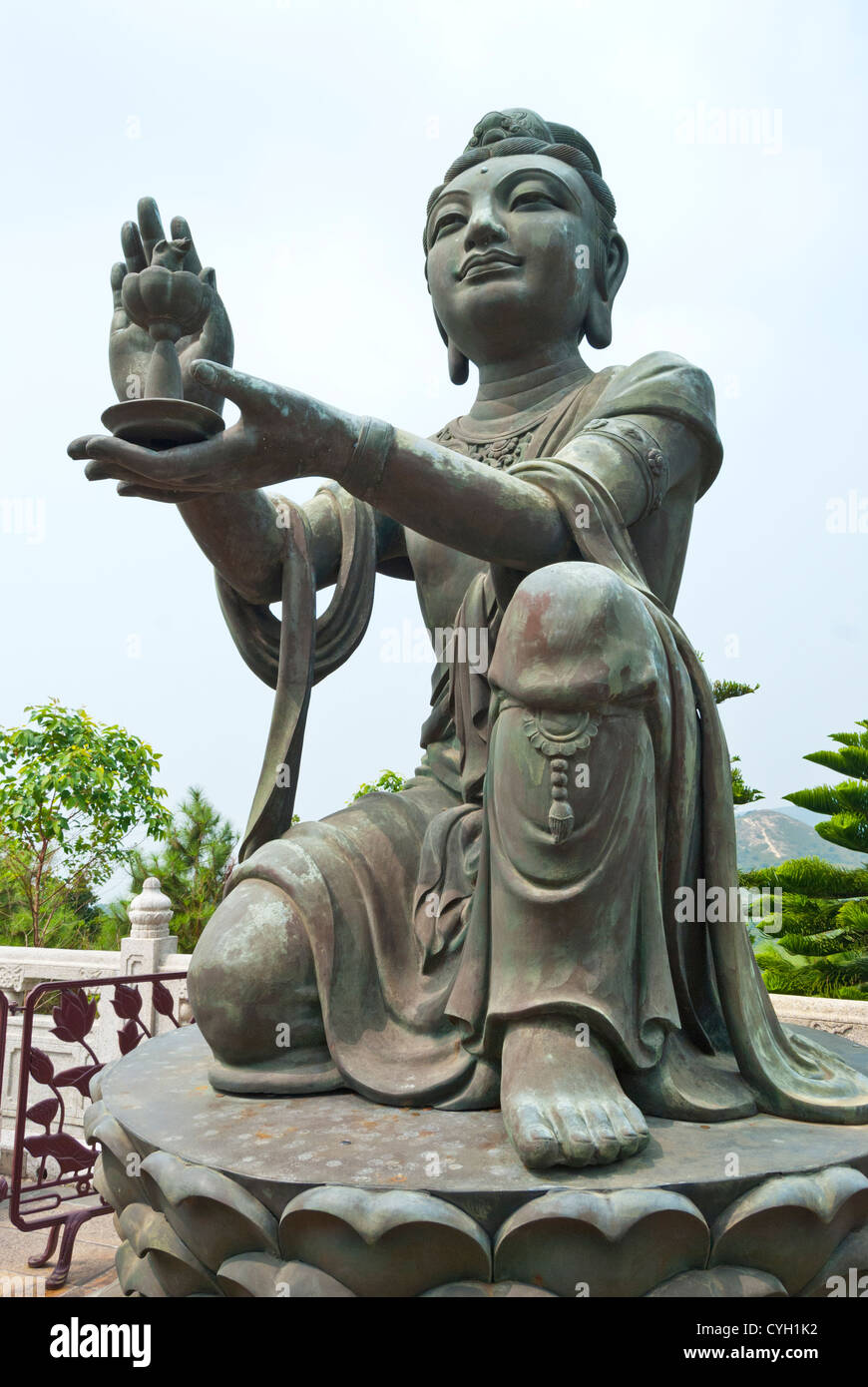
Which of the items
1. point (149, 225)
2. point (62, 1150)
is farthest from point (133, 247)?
point (62, 1150)

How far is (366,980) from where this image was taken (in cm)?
264

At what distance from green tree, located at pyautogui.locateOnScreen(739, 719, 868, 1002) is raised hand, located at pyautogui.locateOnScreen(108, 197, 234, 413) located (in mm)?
6118

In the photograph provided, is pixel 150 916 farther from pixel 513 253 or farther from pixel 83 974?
pixel 513 253

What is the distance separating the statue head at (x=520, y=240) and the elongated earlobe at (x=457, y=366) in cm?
15

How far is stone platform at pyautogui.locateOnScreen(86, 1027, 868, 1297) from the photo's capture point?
1.87 meters

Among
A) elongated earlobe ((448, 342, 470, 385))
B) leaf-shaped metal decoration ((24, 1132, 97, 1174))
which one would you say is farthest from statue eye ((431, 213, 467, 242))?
leaf-shaped metal decoration ((24, 1132, 97, 1174))

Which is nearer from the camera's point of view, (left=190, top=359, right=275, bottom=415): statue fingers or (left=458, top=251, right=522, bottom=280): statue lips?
(left=190, top=359, right=275, bottom=415): statue fingers

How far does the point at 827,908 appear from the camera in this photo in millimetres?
7852

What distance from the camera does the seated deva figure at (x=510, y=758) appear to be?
7.36 feet

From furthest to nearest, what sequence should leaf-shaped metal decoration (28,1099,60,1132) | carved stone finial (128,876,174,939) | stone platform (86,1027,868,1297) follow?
carved stone finial (128,876,174,939) → leaf-shaped metal decoration (28,1099,60,1132) → stone platform (86,1027,868,1297)

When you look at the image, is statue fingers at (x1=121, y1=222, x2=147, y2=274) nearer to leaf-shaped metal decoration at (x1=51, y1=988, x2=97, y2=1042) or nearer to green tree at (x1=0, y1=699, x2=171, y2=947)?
leaf-shaped metal decoration at (x1=51, y1=988, x2=97, y2=1042)

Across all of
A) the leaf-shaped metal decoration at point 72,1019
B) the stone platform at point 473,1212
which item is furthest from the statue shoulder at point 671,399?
the leaf-shaped metal decoration at point 72,1019
